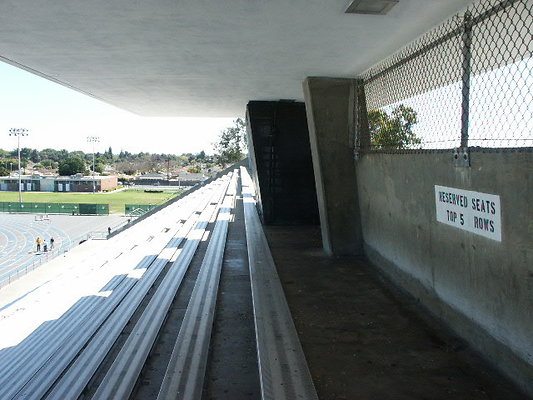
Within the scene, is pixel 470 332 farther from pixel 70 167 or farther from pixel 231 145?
pixel 70 167

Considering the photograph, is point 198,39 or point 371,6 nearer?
point 371,6

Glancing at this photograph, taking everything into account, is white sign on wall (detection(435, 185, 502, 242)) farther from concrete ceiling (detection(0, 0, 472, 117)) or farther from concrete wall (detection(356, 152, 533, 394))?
concrete ceiling (detection(0, 0, 472, 117))

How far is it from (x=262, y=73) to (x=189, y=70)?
3.68ft

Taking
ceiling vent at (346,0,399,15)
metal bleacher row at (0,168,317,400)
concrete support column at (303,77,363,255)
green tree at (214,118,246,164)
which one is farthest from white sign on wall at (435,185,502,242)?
green tree at (214,118,246,164)

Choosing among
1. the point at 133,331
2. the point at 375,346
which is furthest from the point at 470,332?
the point at 133,331

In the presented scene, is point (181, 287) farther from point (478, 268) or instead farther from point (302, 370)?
point (478, 268)

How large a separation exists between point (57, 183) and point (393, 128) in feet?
257

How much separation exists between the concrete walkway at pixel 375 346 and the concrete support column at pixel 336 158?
1062 millimetres

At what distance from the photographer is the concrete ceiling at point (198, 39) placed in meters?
3.69

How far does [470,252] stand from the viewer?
3865 mm

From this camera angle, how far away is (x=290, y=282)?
235 inches

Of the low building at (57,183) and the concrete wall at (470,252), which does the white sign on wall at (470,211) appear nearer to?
the concrete wall at (470,252)

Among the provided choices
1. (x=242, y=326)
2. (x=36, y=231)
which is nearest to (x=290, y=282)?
(x=242, y=326)

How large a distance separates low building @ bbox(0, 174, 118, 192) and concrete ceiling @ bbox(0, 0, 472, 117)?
6953 centimetres
